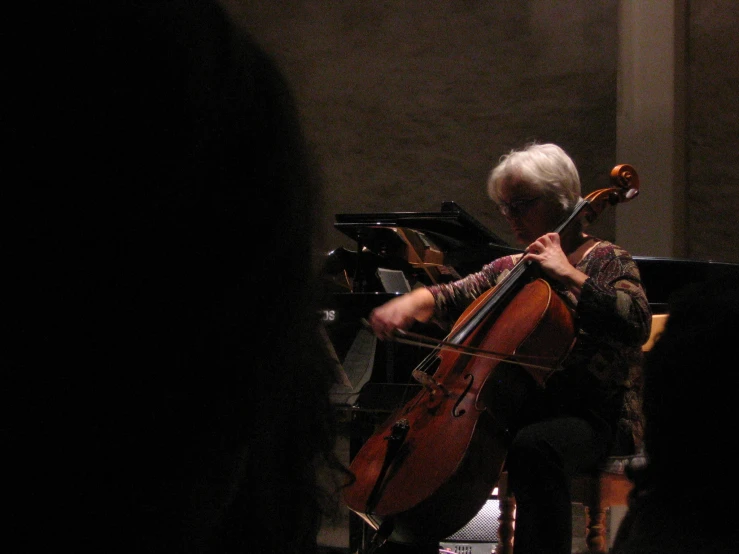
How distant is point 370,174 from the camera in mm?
6004

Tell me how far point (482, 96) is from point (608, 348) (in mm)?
4004

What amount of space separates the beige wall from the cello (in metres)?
3.13

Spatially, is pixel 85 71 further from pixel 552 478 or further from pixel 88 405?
pixel 552 478

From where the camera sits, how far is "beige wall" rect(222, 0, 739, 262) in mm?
4973

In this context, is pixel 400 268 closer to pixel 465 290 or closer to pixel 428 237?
pixel 428 237

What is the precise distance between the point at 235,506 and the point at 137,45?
25 cm

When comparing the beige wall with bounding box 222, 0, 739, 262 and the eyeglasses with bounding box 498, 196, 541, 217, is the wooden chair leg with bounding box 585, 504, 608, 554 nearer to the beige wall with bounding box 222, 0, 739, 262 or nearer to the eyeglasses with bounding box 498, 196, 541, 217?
the eyeglasses with bounding box 498, 196, 541, 217

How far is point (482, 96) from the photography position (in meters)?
5.83

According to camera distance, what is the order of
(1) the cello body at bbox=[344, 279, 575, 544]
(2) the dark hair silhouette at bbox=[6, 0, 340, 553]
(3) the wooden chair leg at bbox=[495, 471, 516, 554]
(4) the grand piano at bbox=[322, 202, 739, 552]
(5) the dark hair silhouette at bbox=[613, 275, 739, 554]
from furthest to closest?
1. (4) the grand piano at bbox=[322, 202, 739, 552]
2. (3) the wooden chair leg at bbox=[495, 471, 516, 554]
3. (1) the cello body at bbox=[344, 279, 575, 544]
4. (5) the dark hair silhouette at bbox=[613, 275, 739, 554]
5. (2) the dark hair silhouette at bbox=[6, 0, 340, 553]

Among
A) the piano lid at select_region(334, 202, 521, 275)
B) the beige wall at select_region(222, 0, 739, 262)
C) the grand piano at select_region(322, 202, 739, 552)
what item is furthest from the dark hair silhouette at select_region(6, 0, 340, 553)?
the beige wall at select_region(222, 0, 739, 262)

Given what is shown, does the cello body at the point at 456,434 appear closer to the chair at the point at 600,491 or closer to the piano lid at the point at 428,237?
the chair at the point at 600,491

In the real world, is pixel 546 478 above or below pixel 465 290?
below

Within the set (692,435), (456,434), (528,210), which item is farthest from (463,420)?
(692,435)

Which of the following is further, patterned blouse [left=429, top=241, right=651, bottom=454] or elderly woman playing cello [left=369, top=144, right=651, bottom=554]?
patterned blouse [left=429, top=241, right=651, bottom=454]
